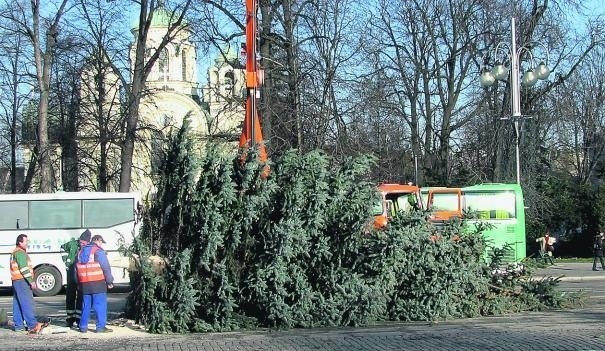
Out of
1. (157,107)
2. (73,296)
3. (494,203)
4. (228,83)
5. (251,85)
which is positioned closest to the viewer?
(73,296)

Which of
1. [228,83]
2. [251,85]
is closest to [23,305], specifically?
[251,85]

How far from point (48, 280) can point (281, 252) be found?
13.7 meters

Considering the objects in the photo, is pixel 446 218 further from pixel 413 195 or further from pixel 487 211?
pixel 487 211

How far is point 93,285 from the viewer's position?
41.4 ft

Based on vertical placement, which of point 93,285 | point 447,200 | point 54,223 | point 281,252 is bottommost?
point 93,285

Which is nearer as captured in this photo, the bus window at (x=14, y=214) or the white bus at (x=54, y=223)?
the white bus at (x=54, y=223)

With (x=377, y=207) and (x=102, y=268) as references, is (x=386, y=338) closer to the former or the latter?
(x=377, y=207)

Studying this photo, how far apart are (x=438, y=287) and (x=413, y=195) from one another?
28.9ft

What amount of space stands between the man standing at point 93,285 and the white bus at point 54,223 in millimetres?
11135

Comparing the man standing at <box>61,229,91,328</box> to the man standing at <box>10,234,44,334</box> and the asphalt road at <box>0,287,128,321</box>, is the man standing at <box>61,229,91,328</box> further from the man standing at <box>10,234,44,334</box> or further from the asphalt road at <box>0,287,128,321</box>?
the asphalt road at <box>0,287,128,321</box>

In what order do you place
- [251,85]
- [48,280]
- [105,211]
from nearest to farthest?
[251,85]
[48,280]
[105,211]

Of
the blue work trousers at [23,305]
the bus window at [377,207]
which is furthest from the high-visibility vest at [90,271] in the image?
the bus window at [377,207]

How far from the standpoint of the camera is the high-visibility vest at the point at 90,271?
12.6 meters

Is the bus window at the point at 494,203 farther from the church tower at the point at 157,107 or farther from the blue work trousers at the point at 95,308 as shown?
the blue work trousers at the point at 95,308
